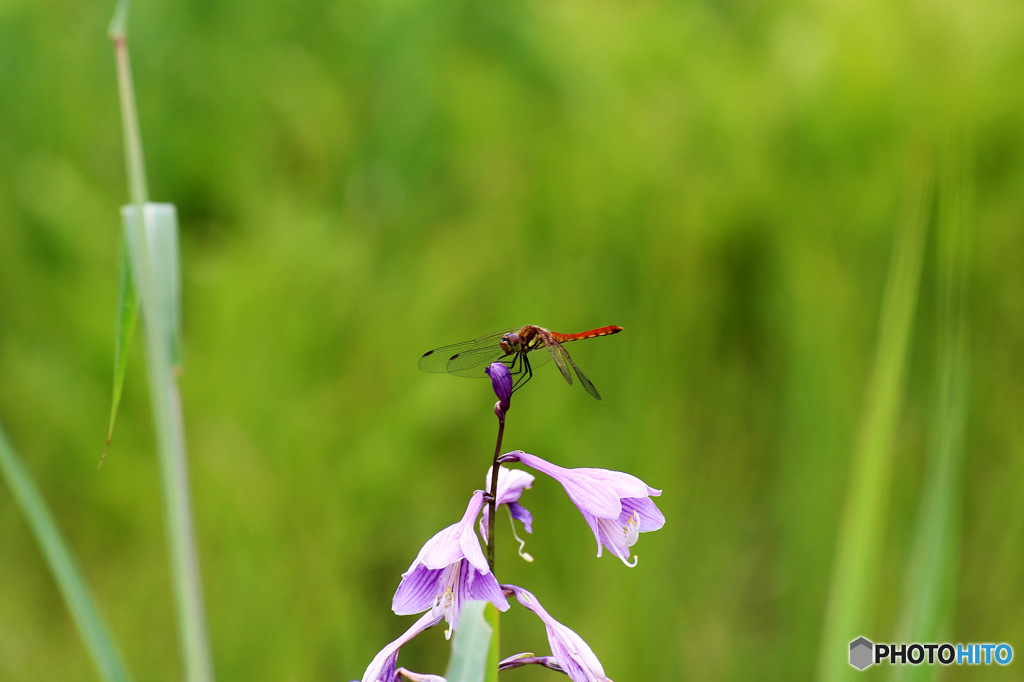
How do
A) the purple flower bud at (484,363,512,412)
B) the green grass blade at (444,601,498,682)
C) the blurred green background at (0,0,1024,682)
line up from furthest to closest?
the blurred green background at (0,0,1024,682) < the purple flower bud at (484,363,512,412) < the green grass blade at (444,601,498,682)

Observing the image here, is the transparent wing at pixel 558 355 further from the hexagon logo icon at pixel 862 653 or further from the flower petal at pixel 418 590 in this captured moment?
the hexagon logo icon at pixel 862 653

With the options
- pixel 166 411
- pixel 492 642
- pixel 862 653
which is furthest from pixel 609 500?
pixel 862 653

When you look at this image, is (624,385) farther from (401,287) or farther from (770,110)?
(770,110)

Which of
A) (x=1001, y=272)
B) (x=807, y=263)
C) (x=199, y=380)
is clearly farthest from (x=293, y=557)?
(x=1001, y=272)

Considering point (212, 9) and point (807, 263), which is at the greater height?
point (212, 9)

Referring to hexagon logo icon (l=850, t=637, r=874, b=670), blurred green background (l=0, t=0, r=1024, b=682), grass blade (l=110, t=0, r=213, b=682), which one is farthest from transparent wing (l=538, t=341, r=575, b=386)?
blurred green background (l=0, t=0, r=1024, b=682)

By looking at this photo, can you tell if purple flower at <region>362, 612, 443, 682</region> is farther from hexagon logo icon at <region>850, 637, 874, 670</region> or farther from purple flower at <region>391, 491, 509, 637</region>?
hexagon logo icon at <region>850, 637, 874, 670</region>

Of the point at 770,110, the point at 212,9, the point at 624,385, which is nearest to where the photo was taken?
the point at 624,385
